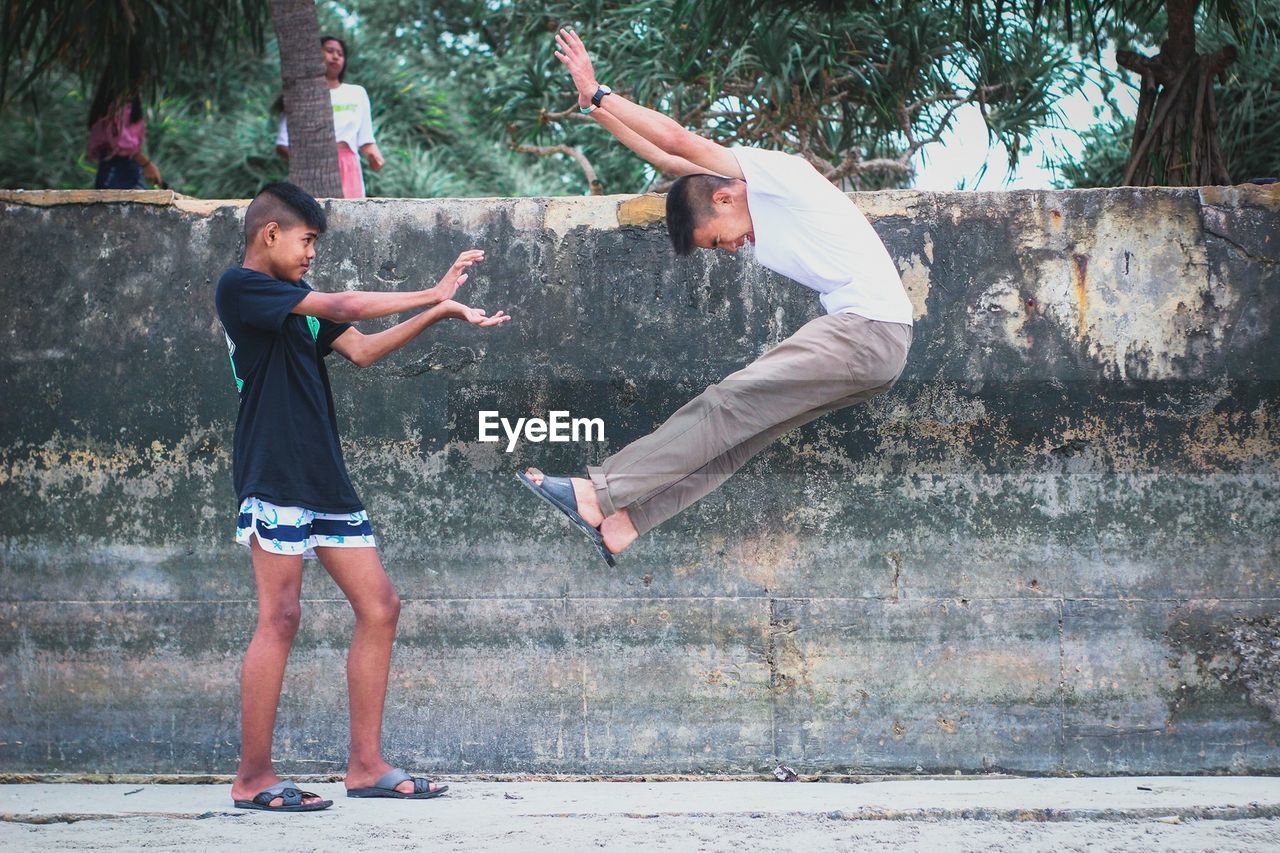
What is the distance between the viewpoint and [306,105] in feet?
20.9

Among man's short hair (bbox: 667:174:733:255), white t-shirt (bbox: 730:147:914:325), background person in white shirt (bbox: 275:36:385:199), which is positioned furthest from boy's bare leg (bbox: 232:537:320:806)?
background person in white shirt (bbox: 275:36:385:199)

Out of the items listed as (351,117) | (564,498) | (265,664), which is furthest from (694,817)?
(351,117)

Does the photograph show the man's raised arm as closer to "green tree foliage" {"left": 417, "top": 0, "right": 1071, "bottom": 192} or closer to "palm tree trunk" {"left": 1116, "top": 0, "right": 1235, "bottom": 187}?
"palm tree trunk" {"left": 1116, "top": 0, "right": 1235, "bottom": 187}

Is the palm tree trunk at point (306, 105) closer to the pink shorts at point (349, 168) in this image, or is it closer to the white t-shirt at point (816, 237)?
the pink shorts at point (349, 168)

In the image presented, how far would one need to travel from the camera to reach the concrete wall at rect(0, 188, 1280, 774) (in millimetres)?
4773

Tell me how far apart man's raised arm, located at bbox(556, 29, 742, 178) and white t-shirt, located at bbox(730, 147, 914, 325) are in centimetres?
11

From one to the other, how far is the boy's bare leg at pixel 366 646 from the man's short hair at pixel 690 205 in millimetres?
1364

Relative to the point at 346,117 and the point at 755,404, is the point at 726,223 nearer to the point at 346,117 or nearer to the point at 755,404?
the point at 755,404

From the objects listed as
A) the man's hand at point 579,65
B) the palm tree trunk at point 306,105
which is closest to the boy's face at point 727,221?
the man's hand at point 579,65

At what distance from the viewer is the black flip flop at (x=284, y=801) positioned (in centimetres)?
397

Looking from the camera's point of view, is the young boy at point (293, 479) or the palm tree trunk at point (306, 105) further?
the palm tree trunk at point (306, 105)

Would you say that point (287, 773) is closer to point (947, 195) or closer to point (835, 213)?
point (835, 213)

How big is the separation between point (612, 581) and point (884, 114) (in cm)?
594

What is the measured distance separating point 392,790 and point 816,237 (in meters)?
2.14
